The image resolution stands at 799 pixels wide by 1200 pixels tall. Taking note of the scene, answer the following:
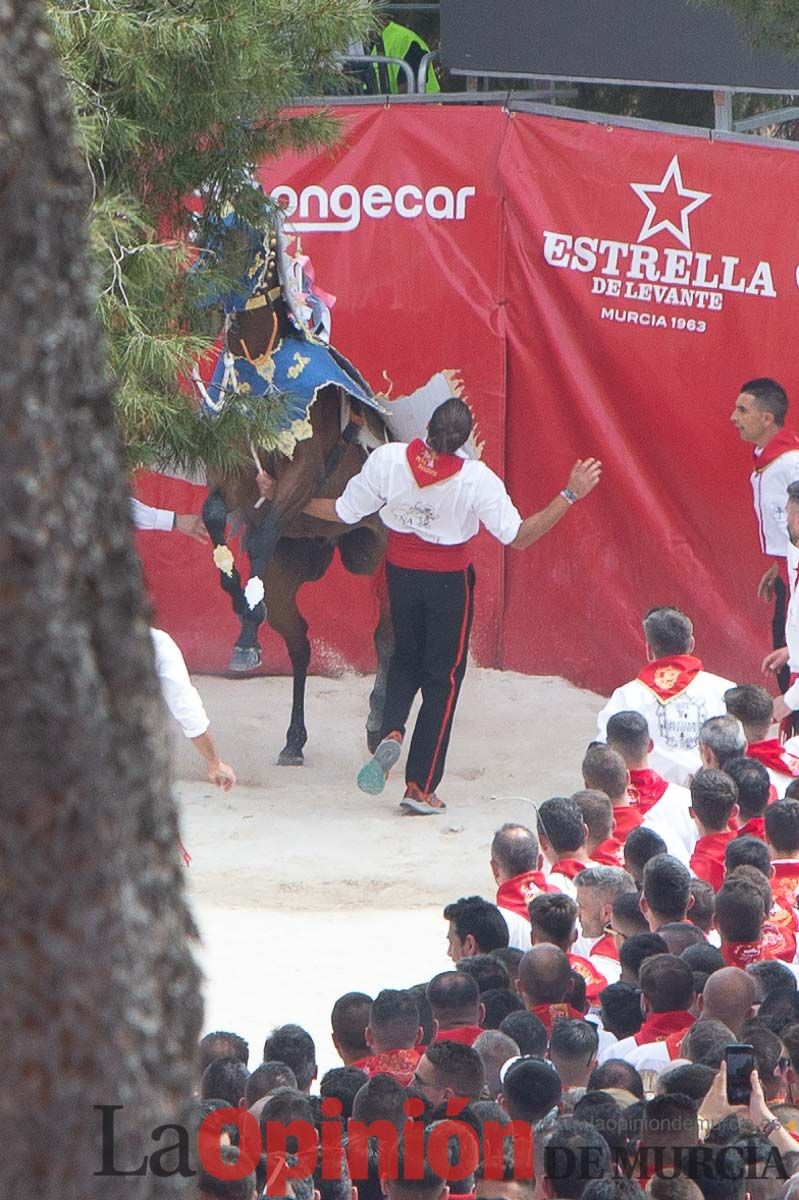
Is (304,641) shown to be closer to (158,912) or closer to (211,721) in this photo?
(211,721)

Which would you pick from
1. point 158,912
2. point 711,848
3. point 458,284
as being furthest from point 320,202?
point 158,912

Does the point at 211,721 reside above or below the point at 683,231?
below

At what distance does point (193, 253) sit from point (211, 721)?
137 inches

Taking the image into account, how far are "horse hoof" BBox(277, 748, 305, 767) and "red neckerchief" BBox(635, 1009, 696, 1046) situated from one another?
13.7 ft

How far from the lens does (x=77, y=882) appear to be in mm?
1140

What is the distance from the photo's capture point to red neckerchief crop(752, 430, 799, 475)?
779 centimetres

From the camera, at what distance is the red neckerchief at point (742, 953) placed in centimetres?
417

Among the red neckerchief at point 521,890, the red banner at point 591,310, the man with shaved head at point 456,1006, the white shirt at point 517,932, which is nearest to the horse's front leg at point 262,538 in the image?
the red banner at point 591,310

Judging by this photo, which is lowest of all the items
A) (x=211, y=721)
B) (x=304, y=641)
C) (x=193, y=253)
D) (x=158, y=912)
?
(x=211, y=721)

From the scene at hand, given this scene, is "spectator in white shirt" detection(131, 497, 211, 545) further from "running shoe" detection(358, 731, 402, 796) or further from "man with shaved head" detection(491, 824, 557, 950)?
"man with shaved head" detection(491, 824, 557, 950)

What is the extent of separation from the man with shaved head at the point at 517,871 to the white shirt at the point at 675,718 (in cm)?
102

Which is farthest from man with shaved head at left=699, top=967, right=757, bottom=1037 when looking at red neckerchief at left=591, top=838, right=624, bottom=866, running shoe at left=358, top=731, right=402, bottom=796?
running shoe at left=358, top=731, right=402, bottom=796

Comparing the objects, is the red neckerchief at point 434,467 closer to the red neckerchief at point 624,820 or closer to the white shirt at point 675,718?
the white shirt at point 675,718

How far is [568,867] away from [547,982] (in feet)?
2.86
